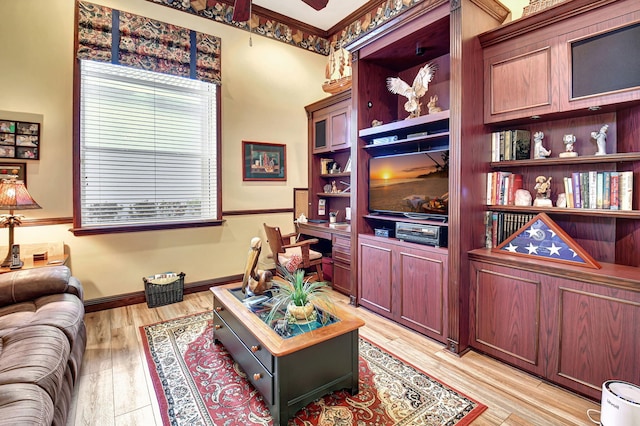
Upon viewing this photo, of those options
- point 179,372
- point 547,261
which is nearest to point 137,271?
point 179,372

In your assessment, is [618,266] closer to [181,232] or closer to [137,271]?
[181,232]

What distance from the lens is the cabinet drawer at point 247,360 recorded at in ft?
5.85

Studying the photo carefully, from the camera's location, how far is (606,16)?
6.37 ft

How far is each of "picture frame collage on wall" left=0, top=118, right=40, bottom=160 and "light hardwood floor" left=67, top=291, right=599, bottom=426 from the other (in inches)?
67.2

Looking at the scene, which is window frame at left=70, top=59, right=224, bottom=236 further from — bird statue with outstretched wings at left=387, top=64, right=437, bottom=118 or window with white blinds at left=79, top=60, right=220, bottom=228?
bird statue with outstretched wings at left=387, top=64, right=437, bottom=118

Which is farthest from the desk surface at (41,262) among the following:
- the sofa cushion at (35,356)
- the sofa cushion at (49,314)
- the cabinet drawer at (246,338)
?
the cabinet drawer at (246,338)

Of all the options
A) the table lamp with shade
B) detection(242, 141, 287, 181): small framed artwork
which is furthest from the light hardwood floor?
detection(242, 141, 287, 181): small framed artwork

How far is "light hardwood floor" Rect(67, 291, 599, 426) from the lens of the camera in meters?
1.81

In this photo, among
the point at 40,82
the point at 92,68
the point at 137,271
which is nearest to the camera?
the point at 40,82

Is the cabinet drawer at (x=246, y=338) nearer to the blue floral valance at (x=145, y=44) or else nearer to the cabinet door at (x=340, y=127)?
the cabinet door at (x=340, y=127)

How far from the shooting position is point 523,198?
2.46 m

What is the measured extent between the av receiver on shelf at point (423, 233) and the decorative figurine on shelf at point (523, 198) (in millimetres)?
570

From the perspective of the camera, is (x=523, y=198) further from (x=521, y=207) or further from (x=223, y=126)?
(x=223, y=126)

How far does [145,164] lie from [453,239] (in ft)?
11.0
